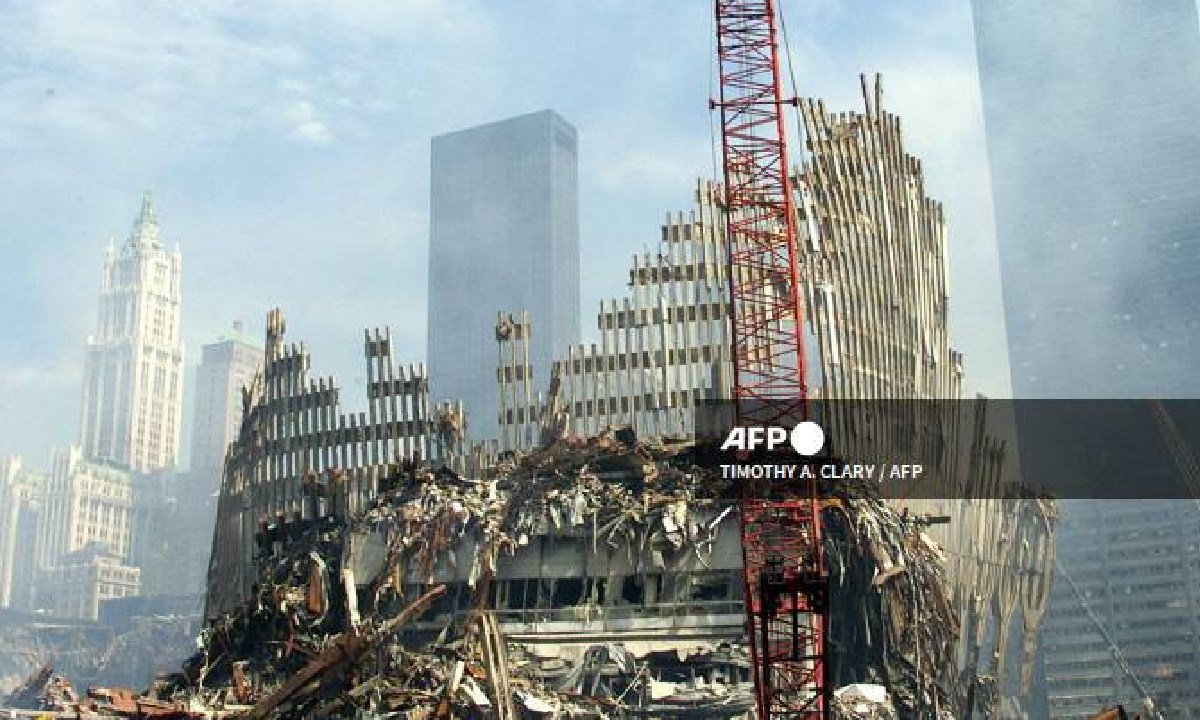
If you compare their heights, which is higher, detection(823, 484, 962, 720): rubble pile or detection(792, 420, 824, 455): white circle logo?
detection(792, 420, 824, 455): white circle logo

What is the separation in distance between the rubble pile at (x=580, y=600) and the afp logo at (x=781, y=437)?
549 centimetres

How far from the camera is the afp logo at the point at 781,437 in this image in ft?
210

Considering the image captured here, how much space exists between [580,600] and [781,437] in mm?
13939

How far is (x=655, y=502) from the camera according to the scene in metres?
72.0

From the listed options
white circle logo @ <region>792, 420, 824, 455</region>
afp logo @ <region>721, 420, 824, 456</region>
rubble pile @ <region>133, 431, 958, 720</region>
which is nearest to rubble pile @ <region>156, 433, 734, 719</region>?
rubble pile @ <region>133, 431, 958, 720</region>

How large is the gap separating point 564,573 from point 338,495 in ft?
58.9

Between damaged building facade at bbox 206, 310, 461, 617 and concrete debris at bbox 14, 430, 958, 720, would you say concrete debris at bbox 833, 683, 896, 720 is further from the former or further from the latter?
damaged building facade at bbox 206, 310, 461, 617

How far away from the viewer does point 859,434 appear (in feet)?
263

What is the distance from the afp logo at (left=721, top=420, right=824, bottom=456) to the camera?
64.0 meters

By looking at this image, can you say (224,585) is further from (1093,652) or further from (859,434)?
(1093,652)

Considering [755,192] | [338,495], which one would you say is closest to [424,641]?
[338,495]

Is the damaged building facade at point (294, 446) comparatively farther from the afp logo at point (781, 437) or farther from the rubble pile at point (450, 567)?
the afp logo at point (781, 437)

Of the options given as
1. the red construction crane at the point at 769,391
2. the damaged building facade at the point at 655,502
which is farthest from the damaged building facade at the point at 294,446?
the red construction crane at the point at 769,391

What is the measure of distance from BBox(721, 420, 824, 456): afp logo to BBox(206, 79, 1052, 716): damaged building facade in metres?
5.84
